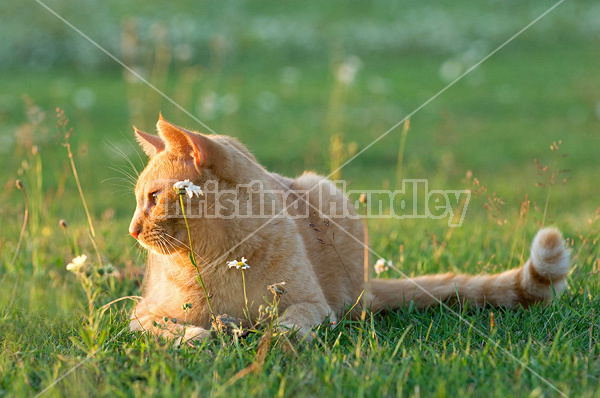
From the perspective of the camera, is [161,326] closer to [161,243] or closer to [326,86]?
[161,243]

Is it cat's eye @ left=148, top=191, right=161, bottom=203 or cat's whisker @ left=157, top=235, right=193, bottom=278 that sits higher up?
cat's eye @ left=148, top=191, right=161, bottom=203

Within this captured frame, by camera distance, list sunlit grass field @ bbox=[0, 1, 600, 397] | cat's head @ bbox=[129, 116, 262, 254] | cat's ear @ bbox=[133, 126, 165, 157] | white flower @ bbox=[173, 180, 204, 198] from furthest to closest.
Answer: cat's ear @ bbox=[133, 126, 165, 157]
cat's head @ bbox=[129, 116, 262, 254]
white flower @ bbox=[173, 180, 204, 198]
sunlit grass field @ bbox=[0, 1, 600, 397]

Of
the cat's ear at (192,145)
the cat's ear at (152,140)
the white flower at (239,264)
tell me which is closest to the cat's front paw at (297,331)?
the white flower at (239,264)

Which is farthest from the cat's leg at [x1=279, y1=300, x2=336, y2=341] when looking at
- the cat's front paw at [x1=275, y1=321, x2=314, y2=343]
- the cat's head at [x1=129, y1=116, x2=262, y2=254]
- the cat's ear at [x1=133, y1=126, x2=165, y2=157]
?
the cat's ear at [x1=133, y1=126, x2=165, y2=157]

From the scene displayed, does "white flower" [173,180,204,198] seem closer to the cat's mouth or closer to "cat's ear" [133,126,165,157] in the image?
the cat's mouth

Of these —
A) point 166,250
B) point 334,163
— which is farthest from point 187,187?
point 334,163

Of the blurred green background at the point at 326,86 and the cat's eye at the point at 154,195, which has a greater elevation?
the blurred green background at the point at 326,86

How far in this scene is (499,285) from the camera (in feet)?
9.56

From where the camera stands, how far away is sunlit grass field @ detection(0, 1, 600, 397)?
218cm

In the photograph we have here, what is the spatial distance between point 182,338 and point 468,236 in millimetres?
2613

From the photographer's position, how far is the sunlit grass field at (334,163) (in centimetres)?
218

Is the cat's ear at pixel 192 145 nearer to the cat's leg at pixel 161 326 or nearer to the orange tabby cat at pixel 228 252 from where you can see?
the orange tabby cat at pixel 228 252

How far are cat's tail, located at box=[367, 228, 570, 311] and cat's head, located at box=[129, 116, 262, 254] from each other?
2.98 ft

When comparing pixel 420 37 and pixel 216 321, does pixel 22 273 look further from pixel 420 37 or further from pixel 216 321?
pixel 420 37
